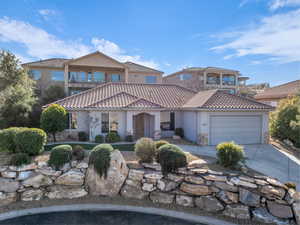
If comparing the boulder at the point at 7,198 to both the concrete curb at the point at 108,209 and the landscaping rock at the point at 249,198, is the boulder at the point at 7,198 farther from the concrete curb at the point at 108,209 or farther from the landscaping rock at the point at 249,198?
the landscaping rock at the point at 249,198

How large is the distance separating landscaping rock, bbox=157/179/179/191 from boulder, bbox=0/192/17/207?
19.9ft

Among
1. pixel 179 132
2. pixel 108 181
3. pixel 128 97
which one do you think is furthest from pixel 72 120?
pixel 179 132

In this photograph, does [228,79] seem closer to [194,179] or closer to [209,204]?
[194,179]

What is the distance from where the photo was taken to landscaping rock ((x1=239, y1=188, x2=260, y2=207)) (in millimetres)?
6191

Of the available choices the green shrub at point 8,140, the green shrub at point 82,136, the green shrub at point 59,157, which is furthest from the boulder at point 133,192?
the green shrub at point 82,136

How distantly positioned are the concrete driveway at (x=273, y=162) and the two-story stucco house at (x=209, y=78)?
868 inches

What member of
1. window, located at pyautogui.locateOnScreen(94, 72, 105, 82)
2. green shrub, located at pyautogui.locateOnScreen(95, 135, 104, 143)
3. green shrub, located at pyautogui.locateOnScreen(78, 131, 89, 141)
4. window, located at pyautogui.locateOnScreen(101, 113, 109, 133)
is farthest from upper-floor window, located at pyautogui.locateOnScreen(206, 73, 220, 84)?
green shrub, located at pyautogui.locateOnScreen(78, 131, 89, 141)

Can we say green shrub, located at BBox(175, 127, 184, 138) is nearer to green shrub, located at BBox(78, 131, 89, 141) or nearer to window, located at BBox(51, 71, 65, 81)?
green shrub, located at BBox(78, 131, 89, 141)

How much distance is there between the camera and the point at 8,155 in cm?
848

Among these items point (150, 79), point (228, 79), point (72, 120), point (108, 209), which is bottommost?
point (108, 209)

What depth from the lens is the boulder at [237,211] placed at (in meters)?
6.10

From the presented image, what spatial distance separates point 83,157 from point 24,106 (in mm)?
11858

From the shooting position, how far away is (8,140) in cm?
843

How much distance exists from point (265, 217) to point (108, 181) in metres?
6.06
